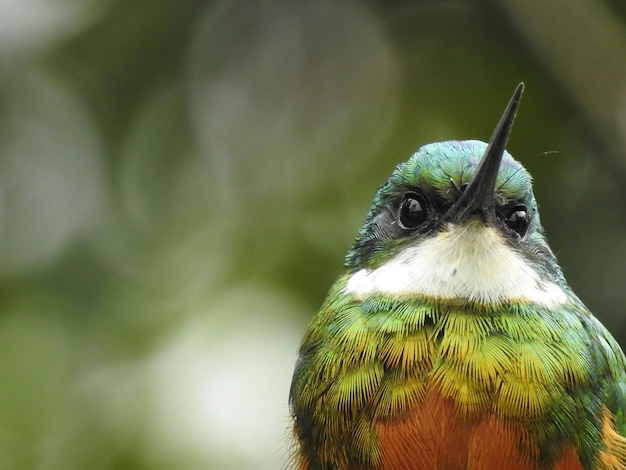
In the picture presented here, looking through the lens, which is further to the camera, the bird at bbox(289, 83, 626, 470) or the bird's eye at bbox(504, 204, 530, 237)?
the bird's eye at bbox(504, 204, 530, 237)

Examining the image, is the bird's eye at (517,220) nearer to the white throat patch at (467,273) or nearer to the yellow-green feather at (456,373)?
the white throat patch at (467,273)

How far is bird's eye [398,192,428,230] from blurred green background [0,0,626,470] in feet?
3.94

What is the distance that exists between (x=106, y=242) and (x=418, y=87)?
1729 mm

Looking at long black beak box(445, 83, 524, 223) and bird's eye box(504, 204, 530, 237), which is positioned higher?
long black beak box(445, 83, 524, 223)

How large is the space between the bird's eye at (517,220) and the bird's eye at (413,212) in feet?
0.76

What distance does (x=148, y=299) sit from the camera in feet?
14.2

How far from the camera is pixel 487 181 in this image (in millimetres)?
2396

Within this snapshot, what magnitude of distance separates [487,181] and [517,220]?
242mm

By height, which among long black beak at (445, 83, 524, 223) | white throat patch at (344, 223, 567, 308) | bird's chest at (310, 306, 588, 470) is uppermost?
long black beak at (445, 83, 524, 223)

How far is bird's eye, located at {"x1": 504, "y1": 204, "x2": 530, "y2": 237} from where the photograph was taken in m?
2.57

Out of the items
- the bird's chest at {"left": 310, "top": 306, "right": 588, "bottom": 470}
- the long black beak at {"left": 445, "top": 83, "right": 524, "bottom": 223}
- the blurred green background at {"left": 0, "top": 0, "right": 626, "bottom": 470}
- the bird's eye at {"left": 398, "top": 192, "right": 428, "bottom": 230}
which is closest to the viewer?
the bird's chest at {"left": 310, "top": 306, "right": 588, "bottom": 470}

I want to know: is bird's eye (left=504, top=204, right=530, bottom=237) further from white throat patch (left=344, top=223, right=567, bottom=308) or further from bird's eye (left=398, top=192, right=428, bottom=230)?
bird's eye (left=398, top=192, right=428, bottom=230)

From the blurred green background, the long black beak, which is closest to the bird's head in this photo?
the long black beak

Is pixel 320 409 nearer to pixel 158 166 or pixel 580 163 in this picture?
pixel 580 163
